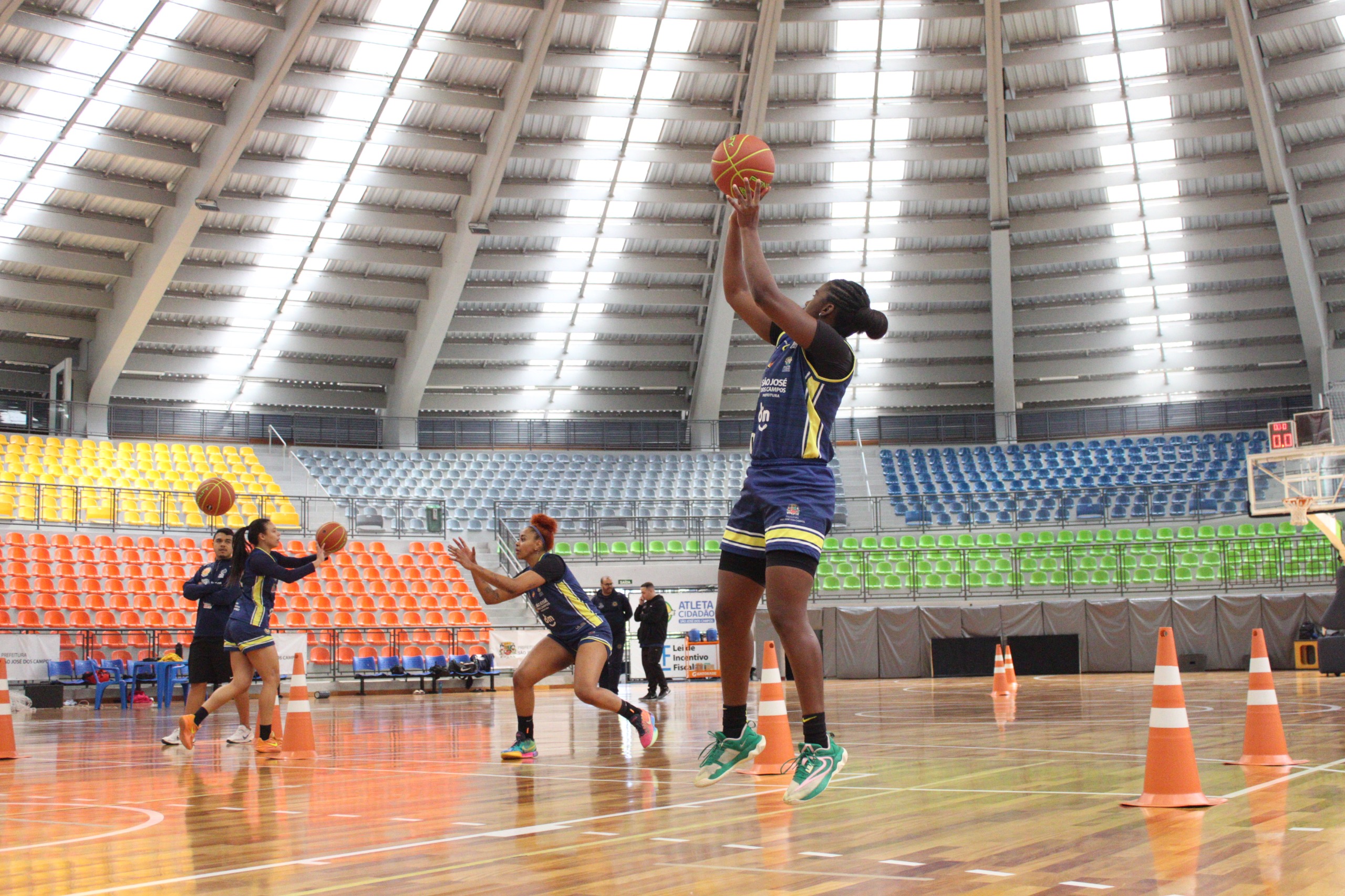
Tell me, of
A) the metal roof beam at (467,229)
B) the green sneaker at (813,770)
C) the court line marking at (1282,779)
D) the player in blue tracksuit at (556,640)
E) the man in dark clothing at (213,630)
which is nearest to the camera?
the green sneaker at (813,770)

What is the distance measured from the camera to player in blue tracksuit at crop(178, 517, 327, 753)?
970 centimetres

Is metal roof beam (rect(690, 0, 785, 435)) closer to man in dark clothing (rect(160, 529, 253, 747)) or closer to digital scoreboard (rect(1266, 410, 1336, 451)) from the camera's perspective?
digital scoreboard (rect(1266, 410, 1336, 451))

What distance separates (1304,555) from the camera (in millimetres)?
25984

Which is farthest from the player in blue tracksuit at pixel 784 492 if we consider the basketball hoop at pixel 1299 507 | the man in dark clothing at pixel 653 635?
the basketball hoop at pixel 1299 507

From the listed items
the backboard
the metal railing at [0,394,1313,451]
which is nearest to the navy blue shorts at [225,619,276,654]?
the backboard

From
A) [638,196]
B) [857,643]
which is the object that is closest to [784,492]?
[857,643]

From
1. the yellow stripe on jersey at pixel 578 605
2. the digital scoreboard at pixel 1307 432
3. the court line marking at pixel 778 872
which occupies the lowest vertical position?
the court line marking at pixel 778 872

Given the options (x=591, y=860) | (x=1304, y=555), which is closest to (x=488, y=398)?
(x=1304, y=555)

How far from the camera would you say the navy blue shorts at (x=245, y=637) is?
9734 mm

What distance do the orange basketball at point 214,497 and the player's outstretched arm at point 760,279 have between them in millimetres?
7808

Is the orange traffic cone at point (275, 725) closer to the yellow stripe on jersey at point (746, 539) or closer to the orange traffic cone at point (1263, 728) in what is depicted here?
the yellow stripe on jersey at point (746, 539)

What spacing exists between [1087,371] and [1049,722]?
100 feet

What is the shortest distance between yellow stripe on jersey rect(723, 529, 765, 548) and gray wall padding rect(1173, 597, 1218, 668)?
2221cm

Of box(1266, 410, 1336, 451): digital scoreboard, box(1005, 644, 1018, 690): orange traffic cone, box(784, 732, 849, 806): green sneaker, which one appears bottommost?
box(1005, 644, 1018, 690): orange traffic cone
